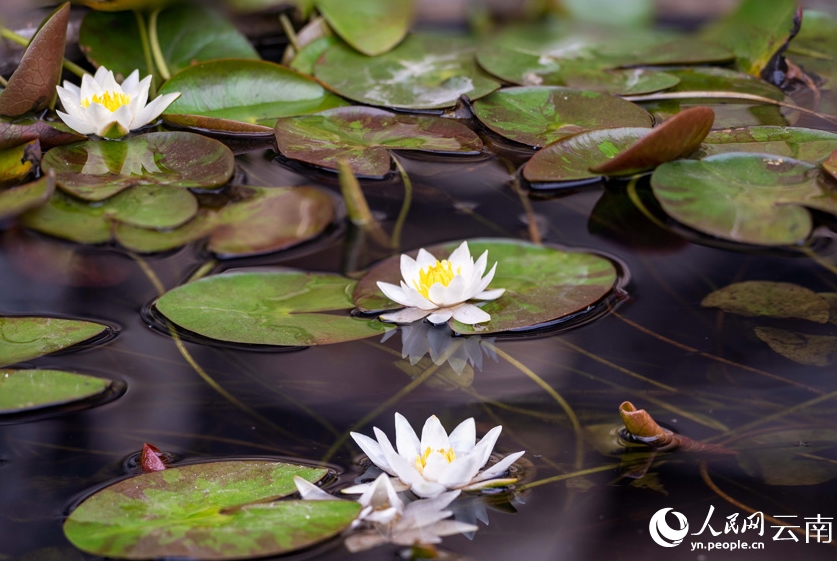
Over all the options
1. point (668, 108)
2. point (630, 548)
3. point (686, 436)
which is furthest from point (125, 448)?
point (668, 108)

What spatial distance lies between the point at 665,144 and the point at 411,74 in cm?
82

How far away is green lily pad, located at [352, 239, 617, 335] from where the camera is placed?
48.3 inches

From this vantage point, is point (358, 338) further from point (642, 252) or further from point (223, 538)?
point (642, 252)

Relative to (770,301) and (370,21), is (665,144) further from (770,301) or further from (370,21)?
(370,21)

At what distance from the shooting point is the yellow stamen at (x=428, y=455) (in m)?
0.93

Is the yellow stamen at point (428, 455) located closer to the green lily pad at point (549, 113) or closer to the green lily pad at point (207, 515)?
the green lily pad at point (207, 515)

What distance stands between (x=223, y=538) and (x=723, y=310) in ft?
3.09

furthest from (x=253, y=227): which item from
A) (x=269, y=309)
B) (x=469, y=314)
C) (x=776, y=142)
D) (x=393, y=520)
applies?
(x=776, y=142)

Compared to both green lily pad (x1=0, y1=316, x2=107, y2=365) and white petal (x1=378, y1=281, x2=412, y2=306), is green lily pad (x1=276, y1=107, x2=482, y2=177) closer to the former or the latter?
white petal (x1=378, y1=281, x2=412, y2=306)

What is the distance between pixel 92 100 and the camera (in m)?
1.64

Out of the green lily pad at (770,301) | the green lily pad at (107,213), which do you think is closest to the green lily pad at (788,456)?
the green lily pad at (770,301)

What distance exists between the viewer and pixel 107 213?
1434 millimetres

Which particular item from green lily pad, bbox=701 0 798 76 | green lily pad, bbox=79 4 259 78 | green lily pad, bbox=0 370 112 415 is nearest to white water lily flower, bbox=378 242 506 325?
green lily pad, bbox=0 370 112 415

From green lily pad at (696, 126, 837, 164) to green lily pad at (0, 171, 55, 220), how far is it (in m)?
1.39
